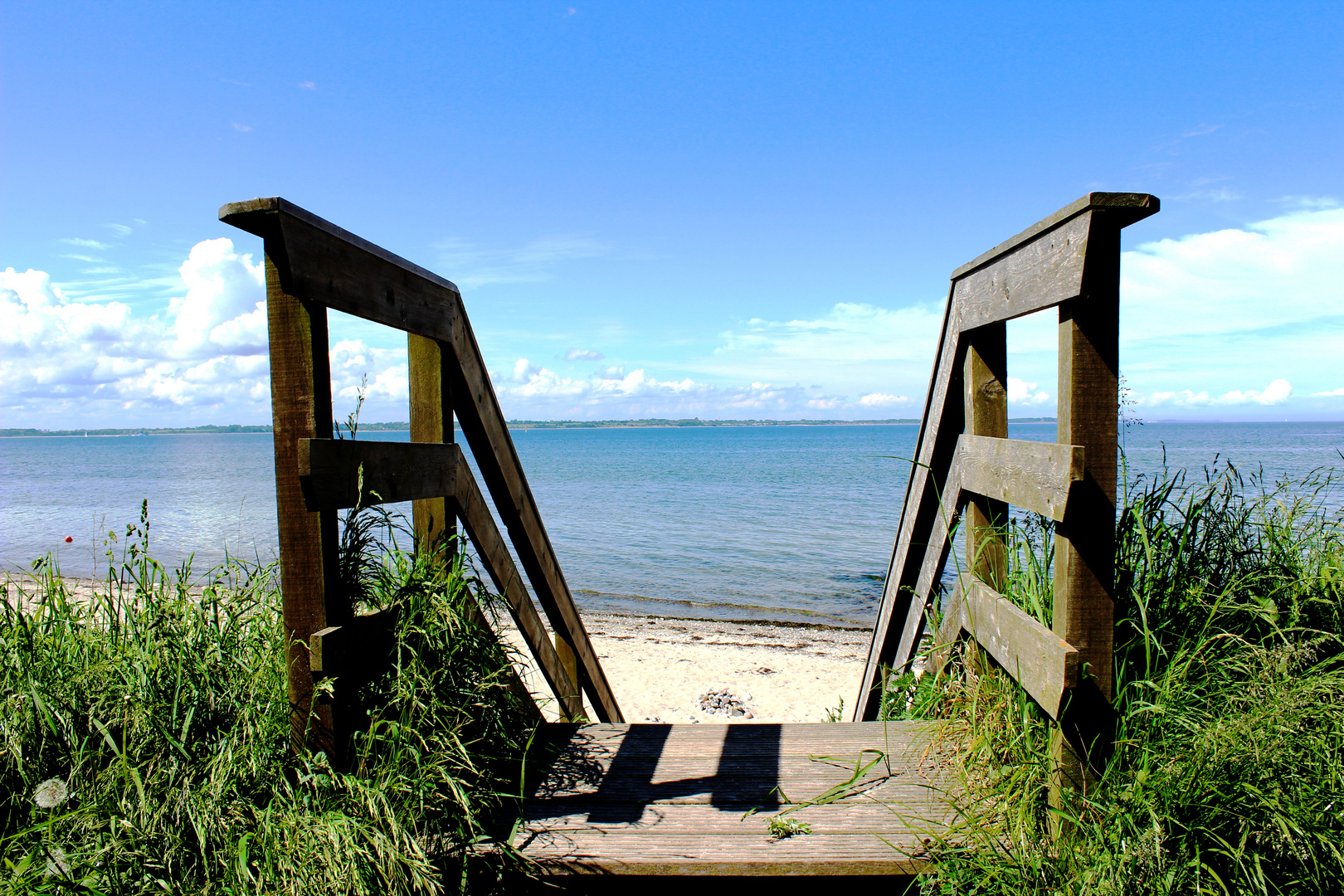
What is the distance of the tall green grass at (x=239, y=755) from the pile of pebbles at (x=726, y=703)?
18.0ft

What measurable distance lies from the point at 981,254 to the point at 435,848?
2.66m

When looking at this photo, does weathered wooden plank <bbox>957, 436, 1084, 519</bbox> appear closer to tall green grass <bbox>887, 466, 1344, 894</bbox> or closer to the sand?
tall green grass <bbox>887, 466, 1344, 894</bbox>

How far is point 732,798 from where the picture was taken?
2.63m

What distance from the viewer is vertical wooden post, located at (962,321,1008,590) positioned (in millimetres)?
2939

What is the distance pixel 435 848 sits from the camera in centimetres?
198

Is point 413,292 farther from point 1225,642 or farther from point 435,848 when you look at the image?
point 1225,642

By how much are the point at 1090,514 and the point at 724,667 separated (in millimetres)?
7964

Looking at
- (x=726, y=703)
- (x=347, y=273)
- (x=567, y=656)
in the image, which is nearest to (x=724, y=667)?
(x=726, y=703)

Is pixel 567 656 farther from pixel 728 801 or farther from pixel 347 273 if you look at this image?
pixel 347 273

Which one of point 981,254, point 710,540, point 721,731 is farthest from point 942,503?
point 710,540

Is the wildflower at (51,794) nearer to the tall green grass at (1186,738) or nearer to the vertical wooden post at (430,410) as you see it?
the vertical wooden post at (430,410)

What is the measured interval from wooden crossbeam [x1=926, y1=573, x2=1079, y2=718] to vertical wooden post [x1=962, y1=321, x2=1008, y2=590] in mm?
125

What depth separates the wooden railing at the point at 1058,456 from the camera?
76.8 inches

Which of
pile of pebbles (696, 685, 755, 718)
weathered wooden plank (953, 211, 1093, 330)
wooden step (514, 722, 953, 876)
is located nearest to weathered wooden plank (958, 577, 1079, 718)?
wooden step (514, 722, 953, 876)
